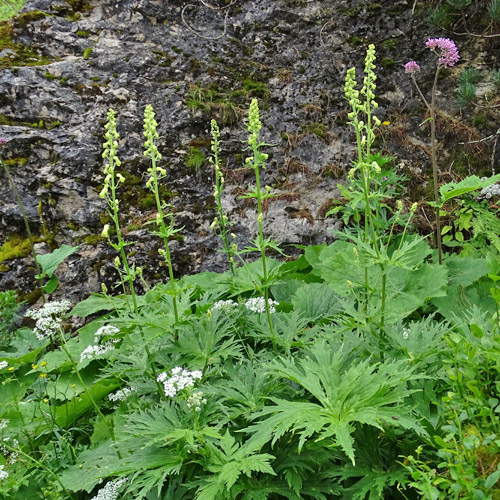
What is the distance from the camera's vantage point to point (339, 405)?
58.2 inches

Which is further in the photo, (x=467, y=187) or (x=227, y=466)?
(x=467, y=187)

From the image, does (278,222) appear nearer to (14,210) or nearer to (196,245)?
(196,245)

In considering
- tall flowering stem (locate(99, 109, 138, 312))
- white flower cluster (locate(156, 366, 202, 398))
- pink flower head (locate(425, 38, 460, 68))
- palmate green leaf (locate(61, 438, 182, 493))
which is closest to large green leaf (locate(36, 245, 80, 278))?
tall flowering stem (locate(99, 109, 138, 312))

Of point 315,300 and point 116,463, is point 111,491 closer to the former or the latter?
point 116,463

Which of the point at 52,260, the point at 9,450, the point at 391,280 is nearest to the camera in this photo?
the point at 9,450

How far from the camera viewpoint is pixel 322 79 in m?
5.27

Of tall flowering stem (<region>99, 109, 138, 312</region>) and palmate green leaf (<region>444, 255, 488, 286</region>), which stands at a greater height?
tall flowering stem (<region>99, 109, 138, 312</region>)

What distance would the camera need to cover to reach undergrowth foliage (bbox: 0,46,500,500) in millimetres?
1387

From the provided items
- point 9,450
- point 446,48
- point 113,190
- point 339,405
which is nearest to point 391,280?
point 339,405

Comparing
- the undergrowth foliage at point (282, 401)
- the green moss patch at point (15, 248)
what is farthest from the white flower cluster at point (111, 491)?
the green moss patch at point (15, 248)

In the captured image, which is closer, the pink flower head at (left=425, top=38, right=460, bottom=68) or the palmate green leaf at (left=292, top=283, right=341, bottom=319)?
the palmate green leaf at (left=292, top=283, right=341, bottom=319)

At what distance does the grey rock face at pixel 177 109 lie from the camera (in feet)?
13.8

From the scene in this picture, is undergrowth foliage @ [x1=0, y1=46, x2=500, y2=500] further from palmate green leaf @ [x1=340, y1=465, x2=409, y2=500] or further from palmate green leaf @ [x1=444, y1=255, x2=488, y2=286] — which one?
palmate green leaf @ [x1=444, y1=255, x2=488, y2=286]

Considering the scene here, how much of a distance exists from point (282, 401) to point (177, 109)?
413 cm
